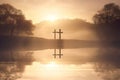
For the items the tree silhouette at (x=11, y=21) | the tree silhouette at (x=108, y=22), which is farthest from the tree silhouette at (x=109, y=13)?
the tree silhouette at (x=11, y=21)

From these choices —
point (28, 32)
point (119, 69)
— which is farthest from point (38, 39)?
point (119, 69)

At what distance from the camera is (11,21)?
7481 centimetres

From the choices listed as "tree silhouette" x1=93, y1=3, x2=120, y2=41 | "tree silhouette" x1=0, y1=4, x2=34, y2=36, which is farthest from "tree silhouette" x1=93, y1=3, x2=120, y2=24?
"tree silhouette" x1=0, y1=4, x2=34, y2=36

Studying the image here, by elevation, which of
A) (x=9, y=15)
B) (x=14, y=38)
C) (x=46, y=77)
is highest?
(x=9, y=15)

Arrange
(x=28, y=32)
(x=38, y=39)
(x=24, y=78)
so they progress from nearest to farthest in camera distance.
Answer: (x=24, y=78)
(x=28, y=32)
(x=38, y=39)

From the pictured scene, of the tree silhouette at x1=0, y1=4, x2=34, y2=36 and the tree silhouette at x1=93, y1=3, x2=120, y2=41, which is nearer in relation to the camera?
the tree silhouette at x1=0, y1=4, x2=34, y2=36

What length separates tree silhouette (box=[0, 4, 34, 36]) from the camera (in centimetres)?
7344

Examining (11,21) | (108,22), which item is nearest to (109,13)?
(108,22)

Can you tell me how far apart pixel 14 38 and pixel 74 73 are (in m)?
54.3

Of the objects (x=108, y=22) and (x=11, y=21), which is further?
(x=108, y=22)

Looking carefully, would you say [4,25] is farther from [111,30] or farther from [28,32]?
[111,30]

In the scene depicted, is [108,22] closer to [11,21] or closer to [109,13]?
[109,13]

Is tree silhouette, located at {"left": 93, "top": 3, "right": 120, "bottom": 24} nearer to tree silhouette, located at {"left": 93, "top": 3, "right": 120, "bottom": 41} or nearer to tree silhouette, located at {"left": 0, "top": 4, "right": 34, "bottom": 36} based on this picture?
tree silhouette, located at {"left": 93, "top": 3, "right": 120, "bottom": 41}

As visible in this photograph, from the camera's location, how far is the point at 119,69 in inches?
809
